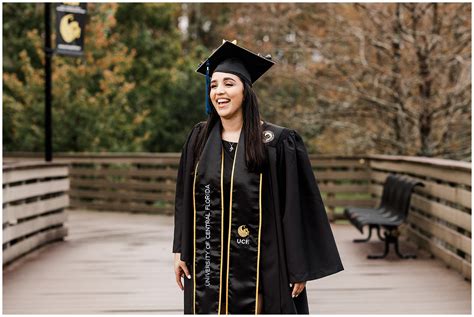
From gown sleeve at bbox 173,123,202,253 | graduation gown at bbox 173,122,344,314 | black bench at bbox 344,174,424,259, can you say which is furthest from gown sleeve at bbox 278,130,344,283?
black bench at bbox 344,174,424,259

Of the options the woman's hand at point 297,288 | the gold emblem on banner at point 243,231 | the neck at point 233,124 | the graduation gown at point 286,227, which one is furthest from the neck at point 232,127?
the woman's hand at point 297,288

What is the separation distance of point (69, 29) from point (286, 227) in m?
7.14

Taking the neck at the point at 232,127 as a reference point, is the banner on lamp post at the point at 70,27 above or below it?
above

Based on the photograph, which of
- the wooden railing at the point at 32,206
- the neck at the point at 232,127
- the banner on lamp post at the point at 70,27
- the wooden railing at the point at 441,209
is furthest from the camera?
the banner on lamp post at the point at 70,27

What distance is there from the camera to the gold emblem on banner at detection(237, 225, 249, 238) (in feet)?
11.6

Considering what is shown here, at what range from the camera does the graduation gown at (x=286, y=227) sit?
3527mm

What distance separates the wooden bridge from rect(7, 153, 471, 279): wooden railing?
20 millimetres

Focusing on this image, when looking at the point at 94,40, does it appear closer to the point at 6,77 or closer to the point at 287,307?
the point at 6,77

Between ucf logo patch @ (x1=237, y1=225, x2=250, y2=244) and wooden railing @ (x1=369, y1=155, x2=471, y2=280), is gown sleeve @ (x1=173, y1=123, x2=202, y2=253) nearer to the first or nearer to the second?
ucf logo patch @ (x1=237, y1=225, x2=250, y2=244)

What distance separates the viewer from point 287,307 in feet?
11.6

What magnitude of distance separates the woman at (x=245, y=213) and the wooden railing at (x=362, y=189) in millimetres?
3638

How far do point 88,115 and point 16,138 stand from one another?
1.91 m

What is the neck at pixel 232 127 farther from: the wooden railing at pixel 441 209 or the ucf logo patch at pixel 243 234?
the wooden railing at pixel 441 209

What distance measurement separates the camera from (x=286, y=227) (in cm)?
352
